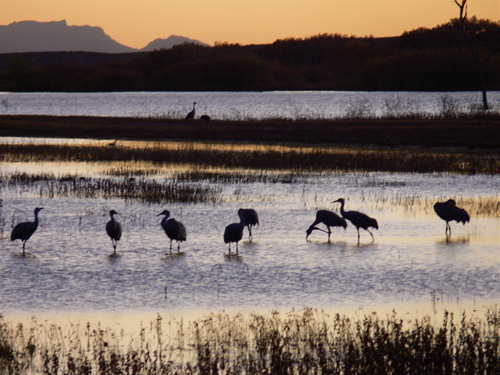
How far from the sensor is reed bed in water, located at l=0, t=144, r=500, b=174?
23828 mm

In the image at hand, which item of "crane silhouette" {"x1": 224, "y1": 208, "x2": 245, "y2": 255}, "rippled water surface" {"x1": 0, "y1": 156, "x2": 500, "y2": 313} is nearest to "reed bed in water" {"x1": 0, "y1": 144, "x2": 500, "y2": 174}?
"rippled water surface" {"x1": 0, "y1": 156, "x2": 500, "y2": 313}

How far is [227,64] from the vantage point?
3649 inches

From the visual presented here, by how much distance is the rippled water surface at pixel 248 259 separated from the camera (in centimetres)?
972

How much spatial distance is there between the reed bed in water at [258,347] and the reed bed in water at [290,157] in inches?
606

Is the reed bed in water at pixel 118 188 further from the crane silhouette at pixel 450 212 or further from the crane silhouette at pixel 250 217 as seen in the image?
the crane silhouette at pixel 450 212

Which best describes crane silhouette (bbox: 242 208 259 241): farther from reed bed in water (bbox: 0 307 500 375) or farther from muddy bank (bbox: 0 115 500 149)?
muddy bank (bbox: 0 115 500 149)

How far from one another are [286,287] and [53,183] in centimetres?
1153

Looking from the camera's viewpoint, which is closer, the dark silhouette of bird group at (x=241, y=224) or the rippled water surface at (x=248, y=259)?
the rippled water surface at (x=248, y=259)

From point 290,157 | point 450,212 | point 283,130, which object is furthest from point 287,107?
point 450,212

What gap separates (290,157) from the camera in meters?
26.1

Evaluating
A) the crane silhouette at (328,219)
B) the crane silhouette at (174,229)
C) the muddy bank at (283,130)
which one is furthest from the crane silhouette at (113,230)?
the muddy bank at (283,130)

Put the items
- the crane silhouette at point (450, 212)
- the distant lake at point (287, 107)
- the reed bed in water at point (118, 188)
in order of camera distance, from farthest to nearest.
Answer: the distant lake at point (287, 107), the reed bed in water at point (118, 188), the crane silhouette at point (450, 212)

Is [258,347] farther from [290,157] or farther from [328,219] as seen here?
[290,157]

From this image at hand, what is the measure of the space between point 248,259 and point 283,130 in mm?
22291
